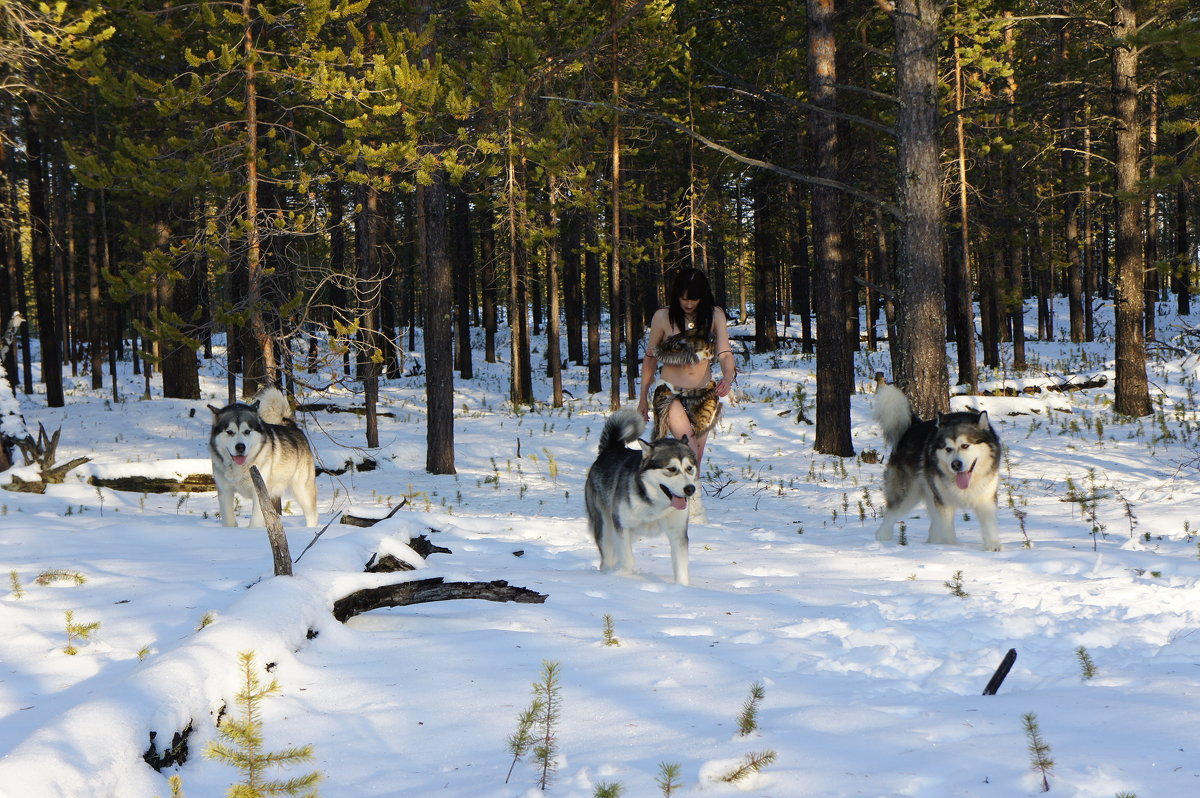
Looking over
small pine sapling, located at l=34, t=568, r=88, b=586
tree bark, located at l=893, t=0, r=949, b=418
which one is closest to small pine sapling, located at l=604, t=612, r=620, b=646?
small pine sapling, located at l=34, t=568, r=88, b=586

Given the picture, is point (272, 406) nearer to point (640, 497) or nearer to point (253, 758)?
point (640, 497)

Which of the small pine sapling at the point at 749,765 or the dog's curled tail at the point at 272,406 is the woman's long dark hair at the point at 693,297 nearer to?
the dog's curled tail at the point at 272,406

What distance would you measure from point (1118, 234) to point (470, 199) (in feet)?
63.8

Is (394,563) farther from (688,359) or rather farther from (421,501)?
(421,501)

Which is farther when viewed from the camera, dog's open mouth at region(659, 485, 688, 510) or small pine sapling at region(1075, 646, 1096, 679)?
dog's open mouth at region(659, 485, 688, 510)

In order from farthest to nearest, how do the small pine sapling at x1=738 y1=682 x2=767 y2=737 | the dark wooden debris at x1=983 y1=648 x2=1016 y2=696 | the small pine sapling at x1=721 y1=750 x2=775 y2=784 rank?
the dark wooden debris at x1=983 y1=648 x2=1016 y2=696, the small pine sapling at x1=738 y1=682 x2=767 y2=737, the small pine sapling at x1=721 y1=750 x2=775 y2=784

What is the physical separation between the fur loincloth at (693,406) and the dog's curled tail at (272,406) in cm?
361

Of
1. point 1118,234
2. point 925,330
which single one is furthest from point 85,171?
point 1118,234

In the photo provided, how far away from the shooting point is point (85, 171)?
452 inches

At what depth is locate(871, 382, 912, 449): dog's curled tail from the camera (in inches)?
310

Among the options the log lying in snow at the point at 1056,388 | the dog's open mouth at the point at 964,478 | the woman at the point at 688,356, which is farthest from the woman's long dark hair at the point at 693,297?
the log lying in snow at the point at 1056,388

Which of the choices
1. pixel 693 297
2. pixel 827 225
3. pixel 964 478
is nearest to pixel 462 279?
pixel 827 225

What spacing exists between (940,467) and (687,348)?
98.8 inches

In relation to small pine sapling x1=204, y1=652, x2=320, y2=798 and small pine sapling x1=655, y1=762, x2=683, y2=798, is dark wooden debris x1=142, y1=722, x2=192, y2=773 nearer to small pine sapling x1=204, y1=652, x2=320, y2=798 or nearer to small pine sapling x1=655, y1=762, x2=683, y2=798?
small pine sapling x1=204, y1=652, x2=320, y2=798
